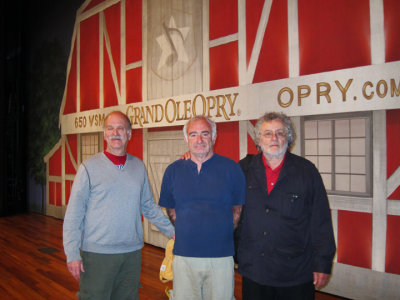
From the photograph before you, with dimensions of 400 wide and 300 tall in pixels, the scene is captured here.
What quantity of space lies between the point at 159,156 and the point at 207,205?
3.43 meters

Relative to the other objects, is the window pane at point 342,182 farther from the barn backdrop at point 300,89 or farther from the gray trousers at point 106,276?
the gray trousers at point 106,276

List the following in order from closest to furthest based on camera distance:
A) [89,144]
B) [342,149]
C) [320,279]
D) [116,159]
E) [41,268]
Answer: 1. [320,279]
2. [116,159]
3. [342,149]
4. [41,268]
5. [89,144]

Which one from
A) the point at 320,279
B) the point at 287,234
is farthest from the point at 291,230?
the point at 320,279

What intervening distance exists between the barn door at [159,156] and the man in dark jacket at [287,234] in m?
3.02

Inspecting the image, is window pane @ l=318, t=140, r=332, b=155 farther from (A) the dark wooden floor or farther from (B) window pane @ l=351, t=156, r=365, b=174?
(A) the dark wooden floor

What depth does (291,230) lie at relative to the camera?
1718 mm

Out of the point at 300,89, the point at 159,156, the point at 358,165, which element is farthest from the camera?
the point at 159,156

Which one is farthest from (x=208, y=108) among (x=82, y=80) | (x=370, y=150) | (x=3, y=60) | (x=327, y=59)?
(x=3, y=60)

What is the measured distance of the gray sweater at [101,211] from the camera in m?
1.93

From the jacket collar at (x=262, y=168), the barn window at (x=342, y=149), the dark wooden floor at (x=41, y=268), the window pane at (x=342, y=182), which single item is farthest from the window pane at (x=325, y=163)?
the jacket collar at (x=262, y=168)

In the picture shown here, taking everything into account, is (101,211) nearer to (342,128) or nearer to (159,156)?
(342,128)

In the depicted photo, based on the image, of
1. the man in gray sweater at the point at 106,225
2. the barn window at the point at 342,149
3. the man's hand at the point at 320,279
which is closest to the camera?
the man's hand at the point at 320,279

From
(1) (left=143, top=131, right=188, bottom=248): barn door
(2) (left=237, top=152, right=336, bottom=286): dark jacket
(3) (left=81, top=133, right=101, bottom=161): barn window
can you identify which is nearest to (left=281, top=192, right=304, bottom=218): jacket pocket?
(2) (left=237, top=152, right=336, bottom=286): dark jacket

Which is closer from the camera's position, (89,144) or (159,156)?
(159,156)
